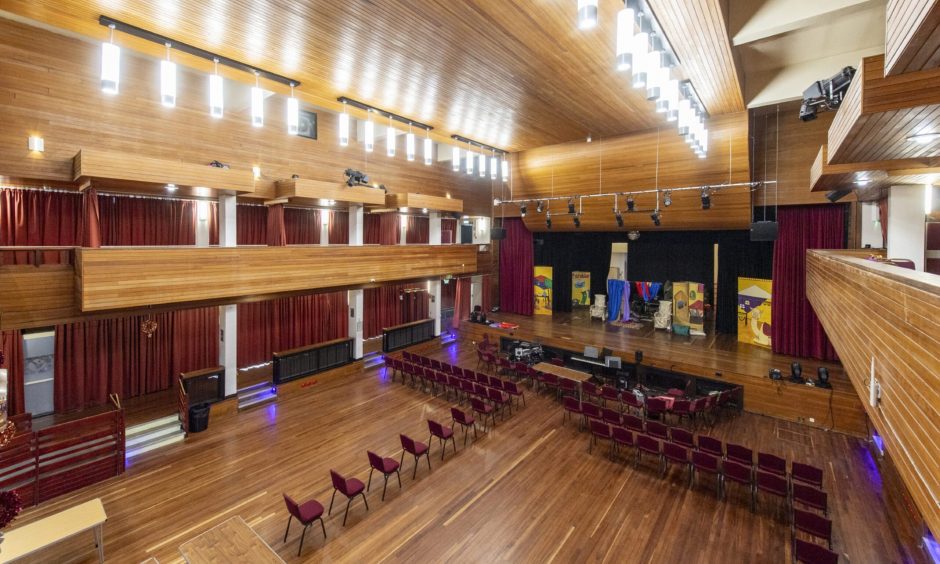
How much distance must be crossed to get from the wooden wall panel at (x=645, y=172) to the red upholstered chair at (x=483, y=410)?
8.54 m

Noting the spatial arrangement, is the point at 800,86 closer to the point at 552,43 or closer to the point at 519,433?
the point at 552,43

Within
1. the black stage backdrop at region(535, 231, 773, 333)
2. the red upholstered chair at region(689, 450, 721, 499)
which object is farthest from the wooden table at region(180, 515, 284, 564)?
the black stage backdrop at region(535, 231, 773, 333)

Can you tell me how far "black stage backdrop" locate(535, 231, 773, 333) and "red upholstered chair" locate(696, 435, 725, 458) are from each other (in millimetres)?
8186

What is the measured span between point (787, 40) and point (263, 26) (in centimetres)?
971

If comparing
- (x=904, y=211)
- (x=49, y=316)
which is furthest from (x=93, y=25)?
(x=904, y=211)

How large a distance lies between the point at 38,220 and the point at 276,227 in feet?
15.4

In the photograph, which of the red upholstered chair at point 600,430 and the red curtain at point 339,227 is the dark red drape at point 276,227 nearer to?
the red curtain at point 339,227

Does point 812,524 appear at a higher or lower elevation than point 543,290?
lower

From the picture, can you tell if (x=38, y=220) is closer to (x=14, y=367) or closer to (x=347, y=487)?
(x=14, y=367)

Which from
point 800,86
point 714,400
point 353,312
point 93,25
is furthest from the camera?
point 353,312

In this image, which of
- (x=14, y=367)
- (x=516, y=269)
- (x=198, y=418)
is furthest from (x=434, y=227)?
(x=14, y=367)

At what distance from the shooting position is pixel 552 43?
6.39m

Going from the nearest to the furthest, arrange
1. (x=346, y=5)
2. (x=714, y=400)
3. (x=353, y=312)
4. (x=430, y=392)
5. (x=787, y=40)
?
(x=346, y=5) < (x=787, y=40) < (x=714, y=400) < (x=430, y=392) < (x=353, y=312)

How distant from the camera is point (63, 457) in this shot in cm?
703
